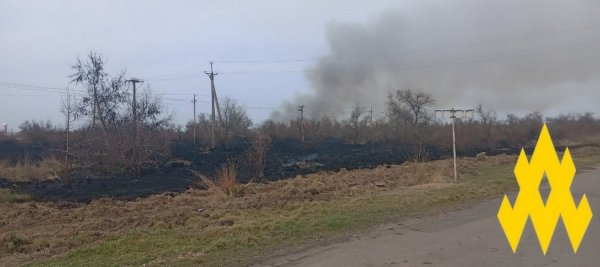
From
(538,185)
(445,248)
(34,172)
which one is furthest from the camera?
(34,172)

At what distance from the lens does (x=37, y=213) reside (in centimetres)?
1114

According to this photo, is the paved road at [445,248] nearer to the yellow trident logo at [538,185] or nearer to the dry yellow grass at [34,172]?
the yellow trident logo at [538,185]

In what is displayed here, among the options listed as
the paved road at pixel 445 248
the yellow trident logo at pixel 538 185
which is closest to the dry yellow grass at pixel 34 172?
the paved road at pixel 445 248

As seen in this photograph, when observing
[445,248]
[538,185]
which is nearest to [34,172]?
[445,248]

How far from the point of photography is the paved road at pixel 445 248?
5.82 metres

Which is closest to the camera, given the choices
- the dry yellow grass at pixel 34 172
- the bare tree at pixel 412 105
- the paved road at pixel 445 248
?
the paved road at pixel 445 248

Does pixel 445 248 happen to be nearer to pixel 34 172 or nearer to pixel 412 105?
pixel 34 172

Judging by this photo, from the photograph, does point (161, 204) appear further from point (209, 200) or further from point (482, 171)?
point (482, 171)

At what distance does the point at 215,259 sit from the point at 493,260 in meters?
3.41

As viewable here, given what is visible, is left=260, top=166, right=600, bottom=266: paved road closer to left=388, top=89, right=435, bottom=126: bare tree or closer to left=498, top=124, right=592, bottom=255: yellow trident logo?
left=498, top=124, right=592, bottom=255: yellow trident logo

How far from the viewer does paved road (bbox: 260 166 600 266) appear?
19.1 ft

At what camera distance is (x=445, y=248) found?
6574mm

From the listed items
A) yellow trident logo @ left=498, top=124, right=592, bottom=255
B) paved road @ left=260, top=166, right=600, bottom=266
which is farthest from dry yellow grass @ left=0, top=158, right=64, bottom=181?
yellow trident logo @ left=498, top=124, right=592, bottom=255

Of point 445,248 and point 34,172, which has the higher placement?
point 34,172
